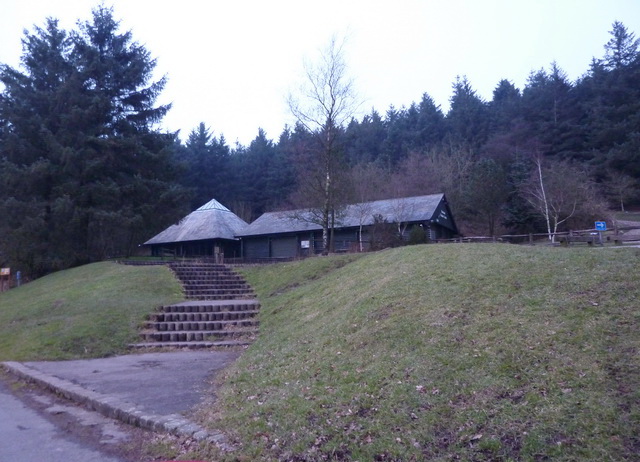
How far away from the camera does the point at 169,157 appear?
32.7 metres

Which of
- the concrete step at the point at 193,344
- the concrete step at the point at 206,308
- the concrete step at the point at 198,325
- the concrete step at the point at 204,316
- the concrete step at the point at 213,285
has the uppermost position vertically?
the concrete step at the point at 213,285

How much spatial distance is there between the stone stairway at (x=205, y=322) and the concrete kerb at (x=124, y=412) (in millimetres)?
3969

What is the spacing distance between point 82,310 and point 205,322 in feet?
14.6

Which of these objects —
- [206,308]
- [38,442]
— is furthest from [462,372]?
[206,308]

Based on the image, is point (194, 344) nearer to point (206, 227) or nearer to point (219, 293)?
point (219, 293)

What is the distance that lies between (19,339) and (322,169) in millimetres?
15353

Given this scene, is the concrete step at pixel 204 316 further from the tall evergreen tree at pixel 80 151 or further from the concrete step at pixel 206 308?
the tall evergreen tree at pixel 80 151

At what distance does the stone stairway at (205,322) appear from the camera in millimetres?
14375

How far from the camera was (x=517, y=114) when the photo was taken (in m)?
52.1

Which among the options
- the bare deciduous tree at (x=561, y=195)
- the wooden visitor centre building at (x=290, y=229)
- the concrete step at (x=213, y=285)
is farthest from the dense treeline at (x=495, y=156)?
the concrete step at (x=213, y=285)

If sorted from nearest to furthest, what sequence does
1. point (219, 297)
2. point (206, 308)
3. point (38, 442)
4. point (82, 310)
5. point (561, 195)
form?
point (38, 442)
point (206, 308)
point (82, 310)
point (219, 297)
point (561, 195)

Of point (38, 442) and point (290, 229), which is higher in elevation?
point (290, 229)

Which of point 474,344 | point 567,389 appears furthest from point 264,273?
point 567,389

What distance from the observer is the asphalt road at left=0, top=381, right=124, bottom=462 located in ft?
20.3
